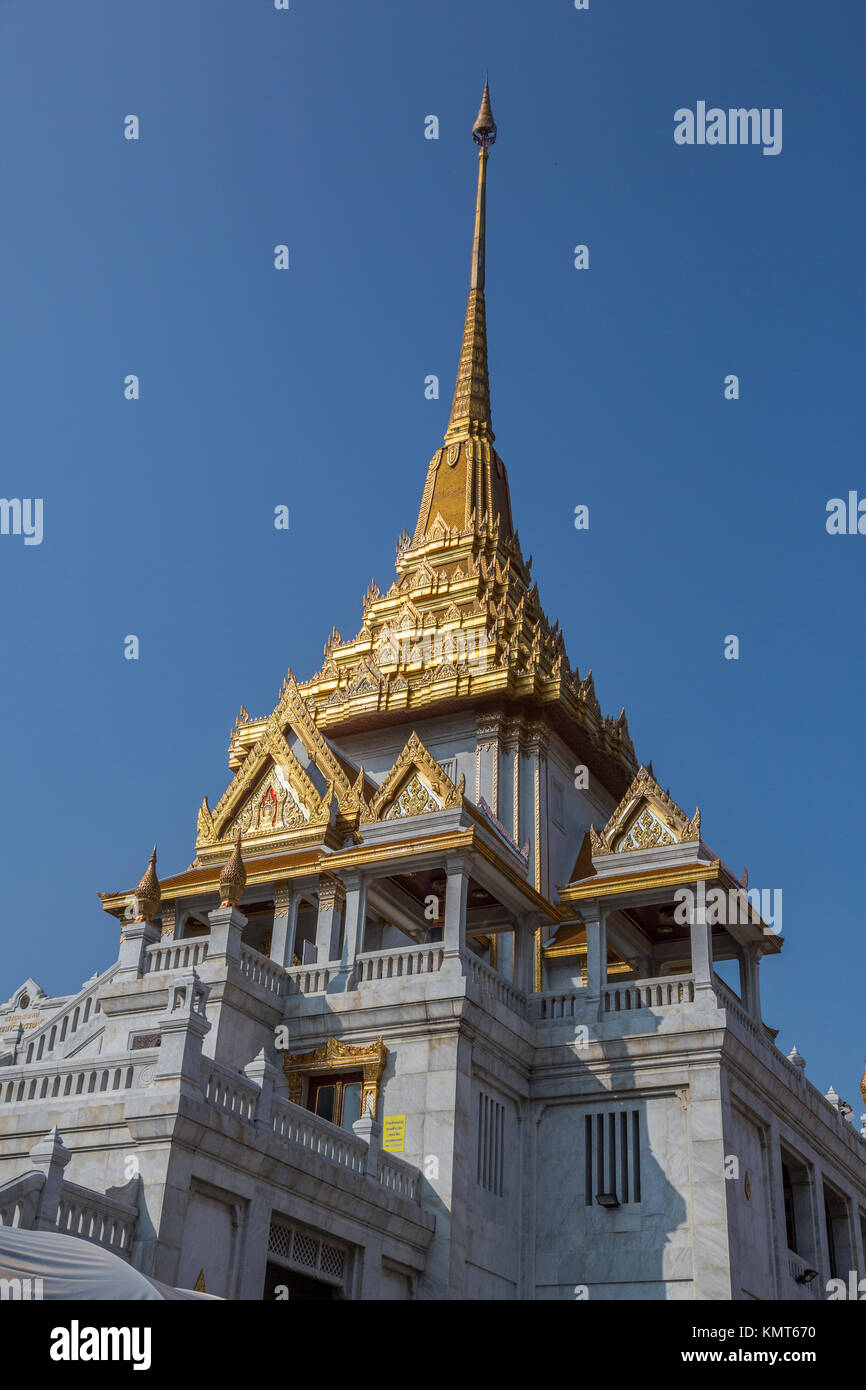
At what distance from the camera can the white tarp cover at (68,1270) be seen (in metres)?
12.7

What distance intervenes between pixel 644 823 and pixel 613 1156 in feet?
20.9

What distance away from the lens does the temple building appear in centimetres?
1938

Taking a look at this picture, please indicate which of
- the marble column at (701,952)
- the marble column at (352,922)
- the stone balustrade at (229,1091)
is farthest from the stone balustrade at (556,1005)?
the stone balustrade at (229,1091)

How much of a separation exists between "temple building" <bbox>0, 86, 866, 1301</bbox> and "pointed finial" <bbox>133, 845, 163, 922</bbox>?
0.04 m

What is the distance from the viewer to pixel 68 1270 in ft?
43.0

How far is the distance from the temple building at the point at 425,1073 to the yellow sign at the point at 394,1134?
4.1 inches

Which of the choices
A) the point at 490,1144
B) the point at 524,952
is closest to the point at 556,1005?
the point at 524,952

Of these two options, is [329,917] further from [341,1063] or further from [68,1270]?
[68,1270]
